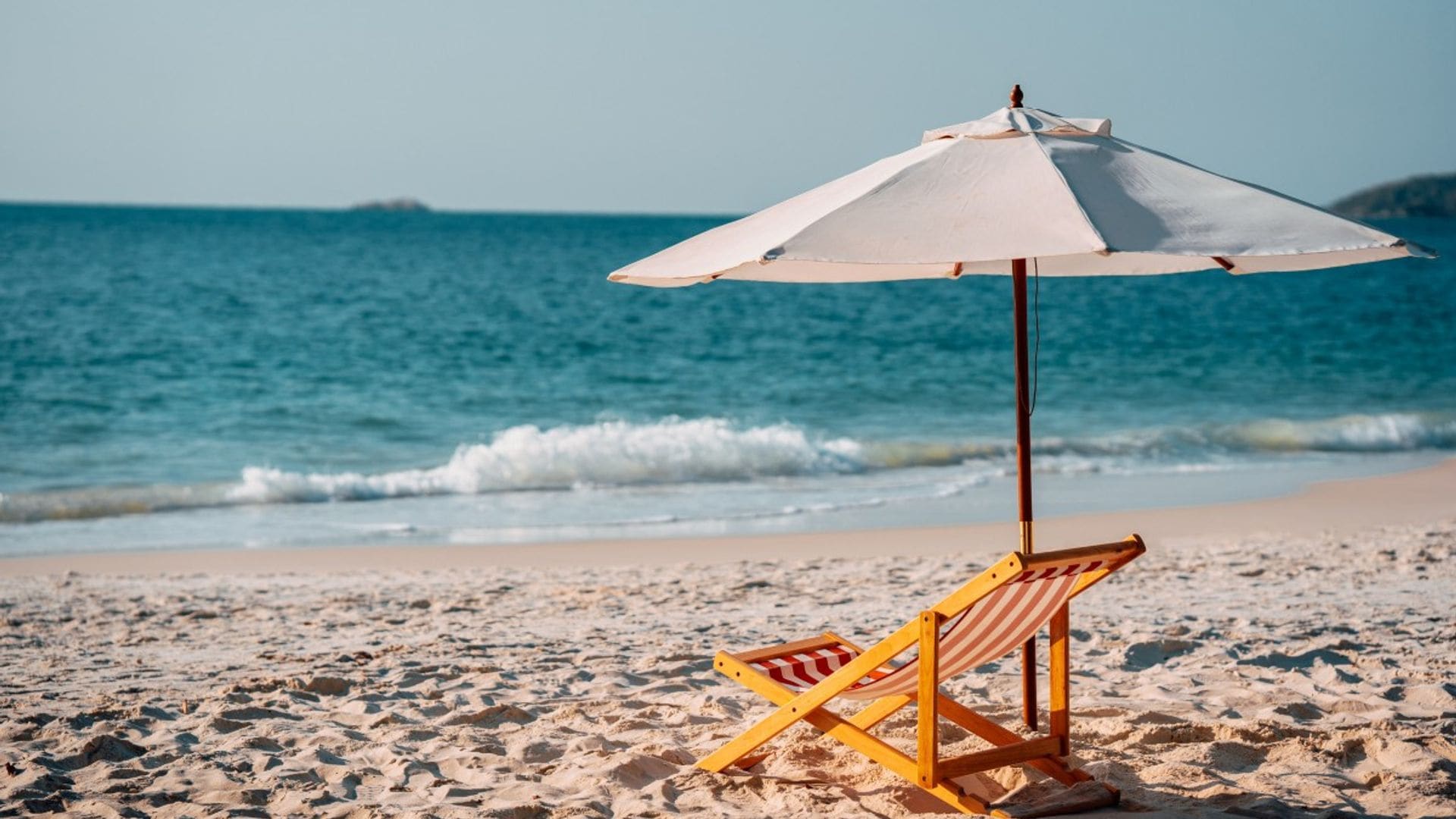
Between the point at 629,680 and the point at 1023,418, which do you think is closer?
the point at 1023,418

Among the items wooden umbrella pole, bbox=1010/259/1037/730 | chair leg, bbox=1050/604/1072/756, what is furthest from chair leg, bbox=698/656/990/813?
wooden umbrella pole, bbox=1010/259/1037/730

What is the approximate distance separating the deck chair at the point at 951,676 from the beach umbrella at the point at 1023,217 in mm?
319

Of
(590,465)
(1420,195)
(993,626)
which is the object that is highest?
(1420,195)

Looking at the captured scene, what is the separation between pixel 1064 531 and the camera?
989 cm

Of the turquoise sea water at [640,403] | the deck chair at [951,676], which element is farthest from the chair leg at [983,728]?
the turquoise sea water at [640,403]

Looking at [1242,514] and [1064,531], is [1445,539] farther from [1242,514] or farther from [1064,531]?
[1064,531]

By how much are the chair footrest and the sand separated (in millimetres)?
212

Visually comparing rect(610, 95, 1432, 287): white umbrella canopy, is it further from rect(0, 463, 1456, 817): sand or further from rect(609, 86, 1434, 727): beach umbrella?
rect(0, 463, 1456, 817): sand

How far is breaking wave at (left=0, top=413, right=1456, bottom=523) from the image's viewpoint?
1186 centimetres

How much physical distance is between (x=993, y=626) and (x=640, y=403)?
15809 mm

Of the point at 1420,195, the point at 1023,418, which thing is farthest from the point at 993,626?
the point at 1420,195

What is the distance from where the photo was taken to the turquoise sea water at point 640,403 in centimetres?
1155

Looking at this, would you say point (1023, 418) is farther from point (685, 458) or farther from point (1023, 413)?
point (685, 458)

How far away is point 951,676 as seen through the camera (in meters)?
4.01
